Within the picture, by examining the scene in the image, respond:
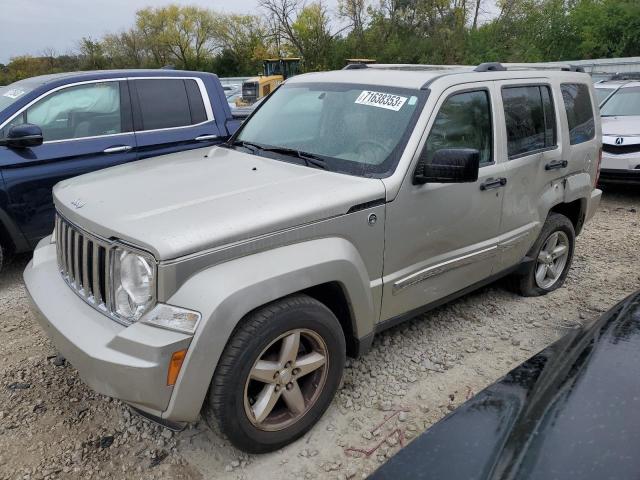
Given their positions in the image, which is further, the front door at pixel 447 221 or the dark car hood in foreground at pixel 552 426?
the front door at pixel 447 221

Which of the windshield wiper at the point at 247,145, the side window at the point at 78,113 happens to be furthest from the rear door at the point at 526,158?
the side window at the point at 78,113

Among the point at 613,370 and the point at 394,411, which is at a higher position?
the point at 613,370

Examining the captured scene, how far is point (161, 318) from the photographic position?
7.14 feet

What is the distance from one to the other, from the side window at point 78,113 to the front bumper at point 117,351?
2.91 m

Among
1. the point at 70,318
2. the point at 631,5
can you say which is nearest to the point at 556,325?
the point at 70,318

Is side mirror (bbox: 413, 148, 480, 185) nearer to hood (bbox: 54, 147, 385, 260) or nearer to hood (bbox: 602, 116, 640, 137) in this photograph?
hood (bbox: 54, 147, 385, 260)

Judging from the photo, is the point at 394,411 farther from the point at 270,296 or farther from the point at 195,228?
the point at 195,228

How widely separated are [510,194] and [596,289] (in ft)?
5.49

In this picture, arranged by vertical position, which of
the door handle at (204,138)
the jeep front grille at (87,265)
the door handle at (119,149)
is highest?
the door handle at (204,138)

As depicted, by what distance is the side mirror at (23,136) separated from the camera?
4.43 meters

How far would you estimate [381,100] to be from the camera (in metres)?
3.24

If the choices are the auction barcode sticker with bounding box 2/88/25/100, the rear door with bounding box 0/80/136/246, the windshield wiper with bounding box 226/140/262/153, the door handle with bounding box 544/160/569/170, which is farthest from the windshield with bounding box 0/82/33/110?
the door handle with bounding box 544/160/569/170

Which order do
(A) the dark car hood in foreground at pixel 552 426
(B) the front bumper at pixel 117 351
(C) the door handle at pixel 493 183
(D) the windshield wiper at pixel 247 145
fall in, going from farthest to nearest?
1. (D) the windshield wiper at pixel 247 145
2. (C) the door handle at pixel 493 183
3. (B) the front bumper at pixel 117 351
4. (A) the dark car hood in foreground at pixel 552 426

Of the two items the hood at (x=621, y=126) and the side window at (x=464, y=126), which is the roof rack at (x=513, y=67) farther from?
the hood at (x=621, y=126)
